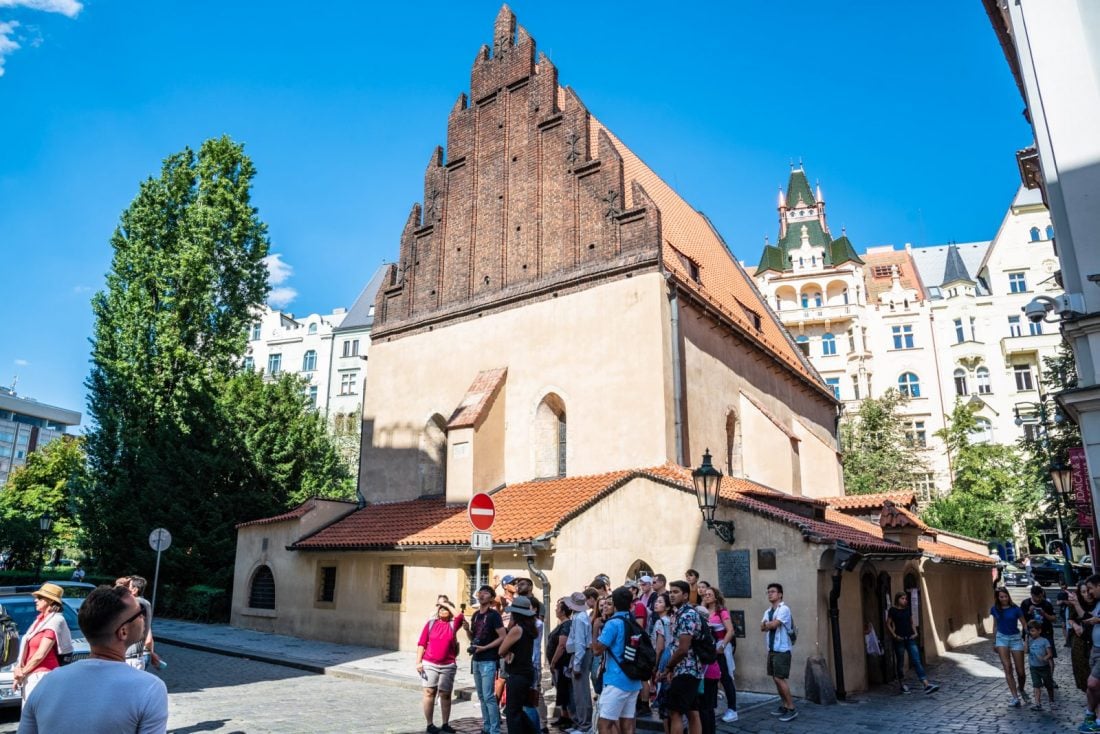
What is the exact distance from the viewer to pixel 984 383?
5403 cm

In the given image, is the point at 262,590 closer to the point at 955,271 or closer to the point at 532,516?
the point at 532,516

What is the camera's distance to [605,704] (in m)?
7.12

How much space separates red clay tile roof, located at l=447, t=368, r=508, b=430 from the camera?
61.3 feet

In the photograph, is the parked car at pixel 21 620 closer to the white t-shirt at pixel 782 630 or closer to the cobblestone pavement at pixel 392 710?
the cobblestone pavement at pixel 392 710

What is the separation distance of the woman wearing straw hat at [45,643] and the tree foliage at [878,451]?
40.6 meters

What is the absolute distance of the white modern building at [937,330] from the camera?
175ft

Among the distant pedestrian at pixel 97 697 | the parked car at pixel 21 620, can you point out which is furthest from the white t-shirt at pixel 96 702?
the parked car at pixel 21 620

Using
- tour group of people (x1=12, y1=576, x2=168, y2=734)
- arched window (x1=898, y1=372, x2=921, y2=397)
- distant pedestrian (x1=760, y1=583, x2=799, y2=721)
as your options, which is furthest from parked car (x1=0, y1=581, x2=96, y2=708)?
arched window (x1=898, y1=372, x2=921, y2=397)

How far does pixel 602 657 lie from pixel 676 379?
9821mm

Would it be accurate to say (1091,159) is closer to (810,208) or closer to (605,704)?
(605,704)

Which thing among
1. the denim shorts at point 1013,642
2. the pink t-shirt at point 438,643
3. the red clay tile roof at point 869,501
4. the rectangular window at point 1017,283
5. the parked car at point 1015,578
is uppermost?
the rectangular window at point 1017,283

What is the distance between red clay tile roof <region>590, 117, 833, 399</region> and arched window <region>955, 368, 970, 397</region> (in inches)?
1197

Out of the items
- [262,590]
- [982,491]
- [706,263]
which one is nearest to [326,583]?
[262,590]

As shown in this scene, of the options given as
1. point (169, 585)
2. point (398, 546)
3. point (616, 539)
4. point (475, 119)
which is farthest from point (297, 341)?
point (616, 539)
